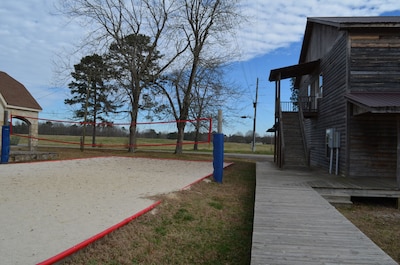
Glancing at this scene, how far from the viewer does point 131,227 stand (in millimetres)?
4500

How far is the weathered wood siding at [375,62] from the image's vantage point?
9.93 m

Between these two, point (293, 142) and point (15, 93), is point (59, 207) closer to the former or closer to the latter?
point (293, 142)

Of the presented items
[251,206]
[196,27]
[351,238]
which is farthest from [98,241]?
[196,27]

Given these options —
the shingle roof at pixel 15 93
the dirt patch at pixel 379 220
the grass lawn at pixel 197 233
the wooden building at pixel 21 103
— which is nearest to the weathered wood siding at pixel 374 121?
the dirt patch at pixel 379 220

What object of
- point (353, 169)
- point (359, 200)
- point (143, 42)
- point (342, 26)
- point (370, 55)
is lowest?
point (359, 200)

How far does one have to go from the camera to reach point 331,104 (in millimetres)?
11852

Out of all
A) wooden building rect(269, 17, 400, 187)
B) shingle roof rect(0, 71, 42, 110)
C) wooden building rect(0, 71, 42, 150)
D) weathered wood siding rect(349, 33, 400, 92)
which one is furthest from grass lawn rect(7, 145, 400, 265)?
shingle roof rect(0, 71, 42, 110)

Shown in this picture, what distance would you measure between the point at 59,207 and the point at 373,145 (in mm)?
9203

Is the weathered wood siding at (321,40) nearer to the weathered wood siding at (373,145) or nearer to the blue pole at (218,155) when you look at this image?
the weathered wood siding at (373,145)

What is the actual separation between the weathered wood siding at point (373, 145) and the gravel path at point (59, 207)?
5.59 m

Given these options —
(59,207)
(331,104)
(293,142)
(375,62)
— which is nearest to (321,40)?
(331,104)

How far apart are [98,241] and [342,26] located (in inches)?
379

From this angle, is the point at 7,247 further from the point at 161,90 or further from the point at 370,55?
the point at 161,90

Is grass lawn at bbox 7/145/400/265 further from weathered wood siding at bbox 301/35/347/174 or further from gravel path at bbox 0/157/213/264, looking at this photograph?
weathered wood siding at bbox 301/35/347/174
